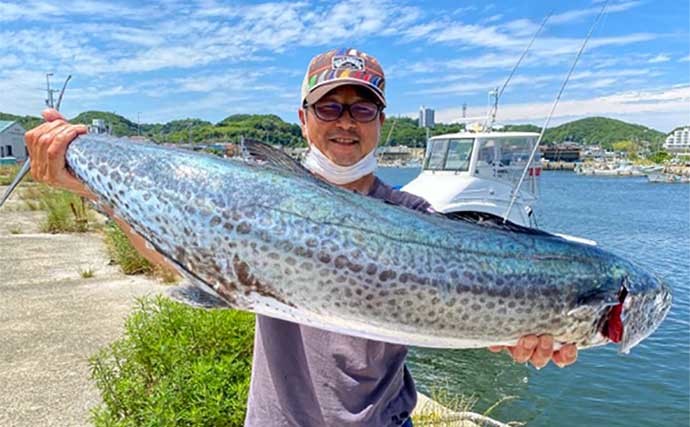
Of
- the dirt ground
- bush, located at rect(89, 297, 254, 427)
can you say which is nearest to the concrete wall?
the dirt ground

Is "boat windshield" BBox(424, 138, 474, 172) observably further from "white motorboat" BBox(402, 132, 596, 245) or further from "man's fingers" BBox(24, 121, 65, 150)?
"man's fingers" BBox(24, 121, 65, 150)

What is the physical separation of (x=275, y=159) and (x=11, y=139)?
52.4 metres

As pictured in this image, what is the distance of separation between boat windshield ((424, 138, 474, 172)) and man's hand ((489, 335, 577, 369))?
15246mm

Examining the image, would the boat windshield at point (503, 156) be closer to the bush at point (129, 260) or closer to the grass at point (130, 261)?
the grass at point (130, 261)

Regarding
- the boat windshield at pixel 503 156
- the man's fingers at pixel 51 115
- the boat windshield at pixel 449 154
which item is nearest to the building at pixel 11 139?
the boat windshield at pixel 449 154

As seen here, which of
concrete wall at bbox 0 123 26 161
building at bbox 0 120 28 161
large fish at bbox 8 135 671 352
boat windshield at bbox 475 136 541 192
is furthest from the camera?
concrete wall at bbox 0 123 26 161

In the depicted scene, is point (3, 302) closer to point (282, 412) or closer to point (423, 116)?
point (282, 412)

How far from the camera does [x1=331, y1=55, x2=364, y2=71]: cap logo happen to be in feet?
8.07

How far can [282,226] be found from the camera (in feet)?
6.24

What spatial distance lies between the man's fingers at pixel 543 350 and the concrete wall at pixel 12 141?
39.4m

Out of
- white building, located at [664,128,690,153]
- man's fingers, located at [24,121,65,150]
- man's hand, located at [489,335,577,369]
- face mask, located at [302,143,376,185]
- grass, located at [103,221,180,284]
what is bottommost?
grass, located at [103,221,180,284]

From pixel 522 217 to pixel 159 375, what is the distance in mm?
13558

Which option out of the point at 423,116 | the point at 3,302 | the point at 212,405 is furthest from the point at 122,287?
the point at 423,116

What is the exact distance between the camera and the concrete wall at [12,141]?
41713 millimetres
